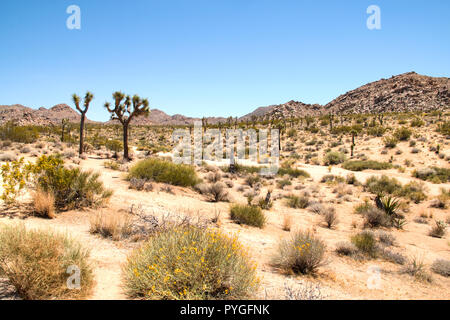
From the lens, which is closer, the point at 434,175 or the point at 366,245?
the point at 366,245

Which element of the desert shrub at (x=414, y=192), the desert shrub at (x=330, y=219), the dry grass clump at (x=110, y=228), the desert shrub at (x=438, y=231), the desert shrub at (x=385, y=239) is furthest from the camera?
the desert shrub at (x=414, y=192)

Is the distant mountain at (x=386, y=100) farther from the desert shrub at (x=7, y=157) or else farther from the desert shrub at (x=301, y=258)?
the desert shrub at (x=301, y=258)

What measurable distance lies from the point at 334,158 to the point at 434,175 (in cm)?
1005

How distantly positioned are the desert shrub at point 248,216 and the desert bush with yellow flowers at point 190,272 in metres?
4.72

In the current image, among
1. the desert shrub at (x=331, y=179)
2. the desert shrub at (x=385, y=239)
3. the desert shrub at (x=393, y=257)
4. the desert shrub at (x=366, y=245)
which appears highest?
the desert shrub at (x=331, y=179)

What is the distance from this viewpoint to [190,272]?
3.76 metres

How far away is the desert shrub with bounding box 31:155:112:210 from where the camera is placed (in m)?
7.69

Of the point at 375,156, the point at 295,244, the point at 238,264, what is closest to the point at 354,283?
the point at 295,244

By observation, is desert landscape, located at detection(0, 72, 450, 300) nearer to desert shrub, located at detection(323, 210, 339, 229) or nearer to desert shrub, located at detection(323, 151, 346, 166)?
desert shrub, located at detection(323, 210, 339, 229)

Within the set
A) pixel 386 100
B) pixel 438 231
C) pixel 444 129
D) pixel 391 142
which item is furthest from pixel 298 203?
pixel 386 100

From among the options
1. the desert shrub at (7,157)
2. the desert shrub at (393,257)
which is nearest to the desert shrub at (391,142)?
the desert shrub at (393,257)

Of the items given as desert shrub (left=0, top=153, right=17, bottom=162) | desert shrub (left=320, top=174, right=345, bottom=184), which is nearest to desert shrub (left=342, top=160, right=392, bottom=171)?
desert shrub (left=320, top=174, right=345, bottom=184)

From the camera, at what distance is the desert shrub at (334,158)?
93.0 ft

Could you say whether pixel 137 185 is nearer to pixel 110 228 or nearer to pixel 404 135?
pixel 110 228
